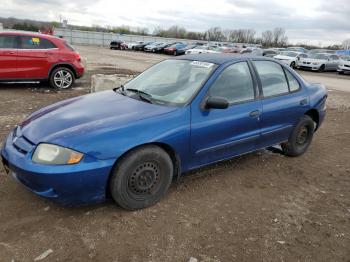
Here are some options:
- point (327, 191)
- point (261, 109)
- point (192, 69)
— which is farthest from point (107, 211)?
point (327, 191)

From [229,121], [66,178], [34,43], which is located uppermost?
[34,43]

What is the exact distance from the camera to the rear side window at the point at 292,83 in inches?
207

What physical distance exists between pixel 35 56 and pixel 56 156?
7.74 meters

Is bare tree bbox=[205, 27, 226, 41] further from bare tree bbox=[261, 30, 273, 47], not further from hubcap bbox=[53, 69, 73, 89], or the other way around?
hubcap bbox=[53, 69, 73, 89]

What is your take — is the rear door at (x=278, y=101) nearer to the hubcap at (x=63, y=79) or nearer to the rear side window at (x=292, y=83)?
the rear side window at (x=292, y=83)

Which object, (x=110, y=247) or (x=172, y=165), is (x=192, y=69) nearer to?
(x=172, y=165)

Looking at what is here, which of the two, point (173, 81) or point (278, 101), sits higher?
point (173, 81)

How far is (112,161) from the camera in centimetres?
337

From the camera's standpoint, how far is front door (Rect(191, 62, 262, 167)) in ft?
13.3

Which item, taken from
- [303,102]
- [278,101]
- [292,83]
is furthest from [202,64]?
[303,102]

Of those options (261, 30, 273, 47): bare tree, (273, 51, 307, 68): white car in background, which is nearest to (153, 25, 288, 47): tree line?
(261, 30, 273, 47): bare tree

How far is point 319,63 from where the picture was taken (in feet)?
85.3

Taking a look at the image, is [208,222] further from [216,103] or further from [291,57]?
[291,57]

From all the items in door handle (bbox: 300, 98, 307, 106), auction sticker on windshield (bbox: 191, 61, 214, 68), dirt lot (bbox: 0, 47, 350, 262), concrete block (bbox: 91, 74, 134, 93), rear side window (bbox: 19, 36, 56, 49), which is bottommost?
dirt lot (bbox: 0, 47, 350, 262)
